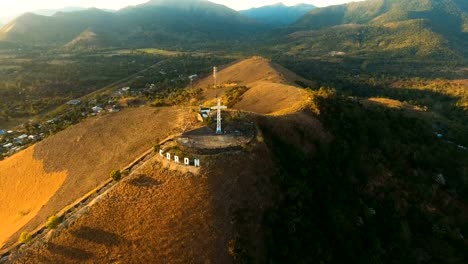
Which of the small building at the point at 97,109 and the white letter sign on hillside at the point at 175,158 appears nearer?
the white letter sign on hillside at the point at 175,158

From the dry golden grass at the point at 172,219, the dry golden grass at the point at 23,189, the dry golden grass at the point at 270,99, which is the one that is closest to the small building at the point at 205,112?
the dry golden grass at the point at 172,219

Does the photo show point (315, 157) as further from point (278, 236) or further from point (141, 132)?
point (141, 132)

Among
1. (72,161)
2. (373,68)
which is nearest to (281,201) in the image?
(72,161)

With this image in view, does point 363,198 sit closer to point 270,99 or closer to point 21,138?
point 270,99

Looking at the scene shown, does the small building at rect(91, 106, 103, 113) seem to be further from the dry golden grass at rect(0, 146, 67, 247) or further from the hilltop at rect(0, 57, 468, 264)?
the hilltop at rect(0, 57, 468, 264)

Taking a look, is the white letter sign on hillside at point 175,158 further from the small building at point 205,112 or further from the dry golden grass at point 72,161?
the small building at point 205,112

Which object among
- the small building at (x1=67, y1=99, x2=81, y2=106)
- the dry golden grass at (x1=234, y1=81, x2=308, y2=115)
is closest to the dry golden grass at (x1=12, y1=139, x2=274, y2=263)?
the dry golden grass at (x1=234, y1=81, x2=308, y2=115)
